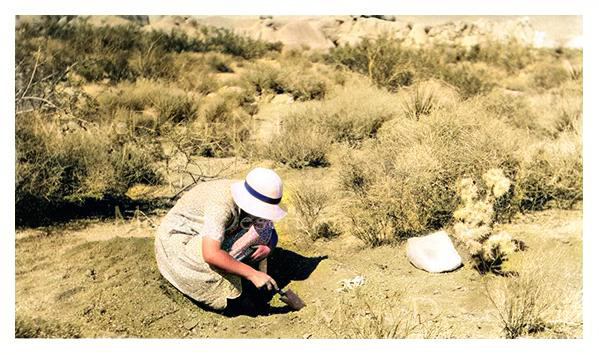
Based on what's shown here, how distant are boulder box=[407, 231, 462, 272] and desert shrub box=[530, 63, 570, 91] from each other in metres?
7.93

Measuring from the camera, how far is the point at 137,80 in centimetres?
886

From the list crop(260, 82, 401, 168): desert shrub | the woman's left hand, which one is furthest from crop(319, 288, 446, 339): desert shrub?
crop(260, 82, 401, 168): desert shrub

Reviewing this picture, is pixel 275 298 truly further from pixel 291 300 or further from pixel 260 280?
pixel 260 280

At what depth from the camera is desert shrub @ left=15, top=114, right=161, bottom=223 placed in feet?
15.6

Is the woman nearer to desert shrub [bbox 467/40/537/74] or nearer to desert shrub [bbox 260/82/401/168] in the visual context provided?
desert shrub [bbox 260/82/401/168]

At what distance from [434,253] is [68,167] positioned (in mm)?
3112

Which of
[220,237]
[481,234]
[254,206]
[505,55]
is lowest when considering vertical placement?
[505,55]

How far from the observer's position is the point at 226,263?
333 centimetres

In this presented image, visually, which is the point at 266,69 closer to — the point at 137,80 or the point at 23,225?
the point at 137,80

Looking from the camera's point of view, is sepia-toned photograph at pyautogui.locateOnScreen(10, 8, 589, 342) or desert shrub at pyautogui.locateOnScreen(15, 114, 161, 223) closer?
sepia-toned photograph at pyautogui.locateOnScreen(10, 8, 589, 342)

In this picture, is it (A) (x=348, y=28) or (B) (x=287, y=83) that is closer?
(B) (x=287, y=83)

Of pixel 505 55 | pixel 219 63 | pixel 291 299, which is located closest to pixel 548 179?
pixel 291 299

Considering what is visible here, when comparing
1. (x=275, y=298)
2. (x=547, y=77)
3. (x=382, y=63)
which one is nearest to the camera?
(x=275, y=298)

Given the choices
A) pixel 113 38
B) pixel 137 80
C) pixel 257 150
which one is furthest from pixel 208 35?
pixel 257 150
